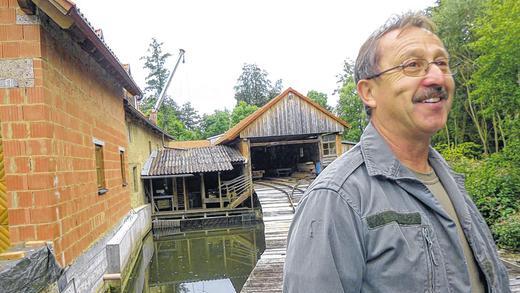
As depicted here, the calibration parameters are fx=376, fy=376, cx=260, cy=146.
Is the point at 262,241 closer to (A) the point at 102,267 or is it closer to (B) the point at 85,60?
(A) the point at 102,267

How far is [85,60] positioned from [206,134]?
47.0 metres

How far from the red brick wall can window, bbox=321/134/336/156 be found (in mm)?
13823

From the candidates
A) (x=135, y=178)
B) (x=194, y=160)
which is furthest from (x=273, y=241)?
(x=194, y=160)

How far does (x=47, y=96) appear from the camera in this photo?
4.61 meters

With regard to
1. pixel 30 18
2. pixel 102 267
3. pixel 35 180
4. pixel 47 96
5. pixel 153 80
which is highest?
pixel 153 80

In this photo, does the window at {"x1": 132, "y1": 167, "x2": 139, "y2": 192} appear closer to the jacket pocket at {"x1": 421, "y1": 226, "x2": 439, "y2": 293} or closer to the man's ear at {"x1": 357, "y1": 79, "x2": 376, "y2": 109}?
the man's ear at {"x1": 357, "y1": 79, "x2": 376, "y2": 109}

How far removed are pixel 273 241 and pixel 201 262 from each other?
3544 millimetres

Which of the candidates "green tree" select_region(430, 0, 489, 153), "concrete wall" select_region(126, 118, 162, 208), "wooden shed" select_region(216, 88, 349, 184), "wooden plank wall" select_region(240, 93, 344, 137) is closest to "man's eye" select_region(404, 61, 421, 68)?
"concrete wall" select_region(126, 118, 162, 208)

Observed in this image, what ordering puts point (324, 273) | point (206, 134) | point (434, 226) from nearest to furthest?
point (324, 273) < point (434, 226) < point (206, 134)

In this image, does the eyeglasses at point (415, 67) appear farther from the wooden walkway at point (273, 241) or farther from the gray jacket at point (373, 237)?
the wooden walkway at point (273, 241)

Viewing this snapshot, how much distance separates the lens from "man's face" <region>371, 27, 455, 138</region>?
51.2 inches

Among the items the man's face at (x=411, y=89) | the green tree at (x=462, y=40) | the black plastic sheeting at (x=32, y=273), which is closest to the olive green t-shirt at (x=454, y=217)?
the man's face at (x=411, y=89)

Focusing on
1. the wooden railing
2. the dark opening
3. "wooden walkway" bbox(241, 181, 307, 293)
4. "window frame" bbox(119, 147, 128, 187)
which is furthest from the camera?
the dark opening

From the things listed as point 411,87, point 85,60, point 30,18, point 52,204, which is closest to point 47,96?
point 30,18
